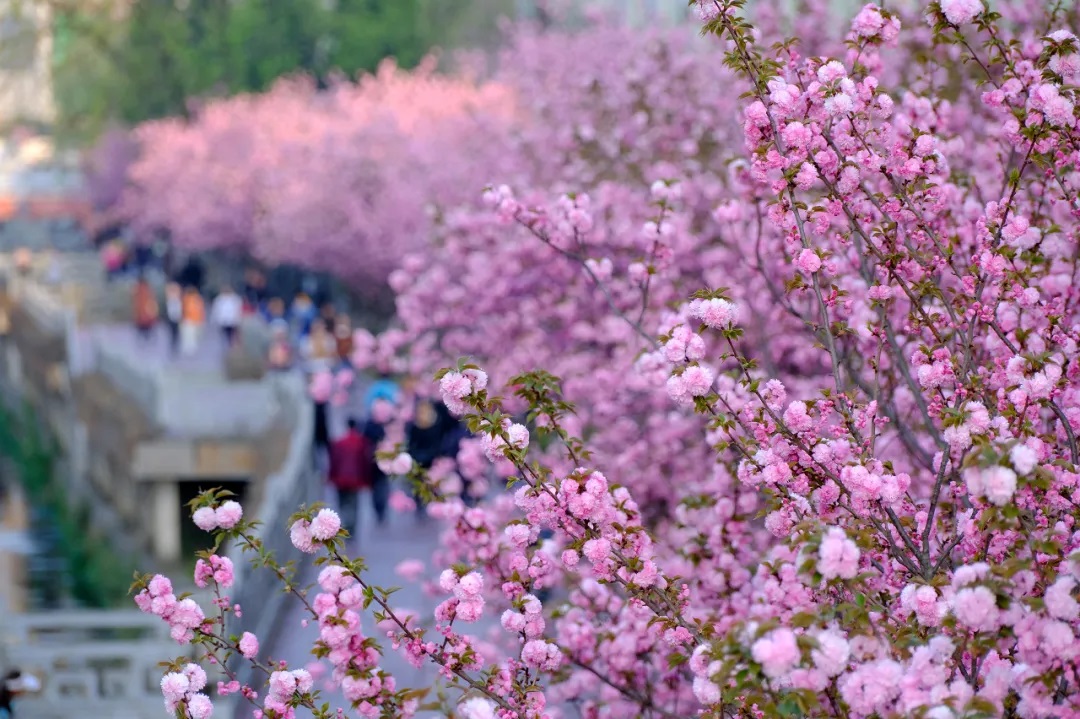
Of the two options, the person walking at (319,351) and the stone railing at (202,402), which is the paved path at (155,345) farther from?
the person walking at (319,351)

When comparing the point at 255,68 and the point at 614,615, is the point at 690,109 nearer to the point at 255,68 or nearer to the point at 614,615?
the point at 614,615

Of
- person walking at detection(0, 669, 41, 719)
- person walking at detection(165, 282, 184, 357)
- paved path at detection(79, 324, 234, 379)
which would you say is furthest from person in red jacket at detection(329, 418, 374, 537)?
person walking at detection(165, 282, 184, 357)

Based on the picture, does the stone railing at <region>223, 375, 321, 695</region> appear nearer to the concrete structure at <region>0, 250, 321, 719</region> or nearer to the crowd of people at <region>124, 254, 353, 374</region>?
the concrete structure at <region>0, 250, 321, 719</region>

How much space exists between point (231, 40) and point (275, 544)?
134 feet

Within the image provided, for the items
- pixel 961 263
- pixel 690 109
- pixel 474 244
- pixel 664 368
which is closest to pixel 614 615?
pixel 664 368

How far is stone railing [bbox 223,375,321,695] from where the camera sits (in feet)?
48.2

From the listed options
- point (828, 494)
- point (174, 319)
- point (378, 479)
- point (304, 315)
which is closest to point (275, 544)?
point (378, 479)

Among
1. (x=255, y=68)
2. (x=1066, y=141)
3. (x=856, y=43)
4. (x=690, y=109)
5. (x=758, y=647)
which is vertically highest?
(x=255, y=68)

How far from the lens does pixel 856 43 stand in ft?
22.8

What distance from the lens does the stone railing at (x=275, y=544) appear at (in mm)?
14703

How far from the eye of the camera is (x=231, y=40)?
55031 mm

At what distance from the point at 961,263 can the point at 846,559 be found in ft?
14.7

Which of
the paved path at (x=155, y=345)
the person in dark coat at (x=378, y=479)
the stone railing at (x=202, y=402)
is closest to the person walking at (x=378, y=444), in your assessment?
the person in dark coat at (x=378, y=479)

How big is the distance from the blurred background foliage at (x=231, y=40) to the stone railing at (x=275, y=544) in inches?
1270
